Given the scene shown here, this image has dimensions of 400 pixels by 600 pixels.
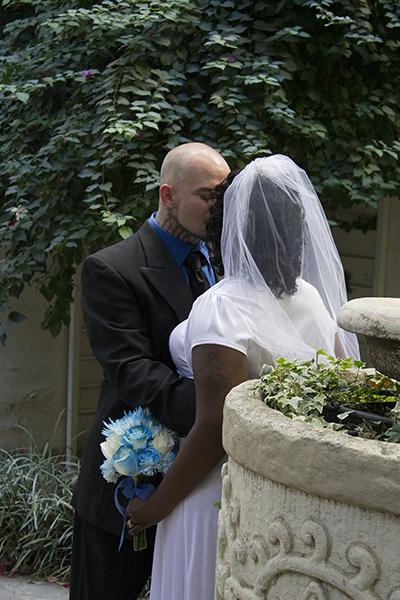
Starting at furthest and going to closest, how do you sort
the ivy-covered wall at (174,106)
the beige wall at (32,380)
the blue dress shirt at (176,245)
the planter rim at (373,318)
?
the beige wall at (32,380) → the ivy-covered wall at (174,106) → the blue dress shirt at (176,245) → the planter rim at (373,318)

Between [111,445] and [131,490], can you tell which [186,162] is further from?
[131,490]

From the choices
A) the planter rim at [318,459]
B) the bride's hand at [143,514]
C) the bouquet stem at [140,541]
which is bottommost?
the bouquet stem at [140,541]

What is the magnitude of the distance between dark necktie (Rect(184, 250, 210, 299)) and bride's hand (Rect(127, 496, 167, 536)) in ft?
2.47

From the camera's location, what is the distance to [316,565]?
199 centimetres

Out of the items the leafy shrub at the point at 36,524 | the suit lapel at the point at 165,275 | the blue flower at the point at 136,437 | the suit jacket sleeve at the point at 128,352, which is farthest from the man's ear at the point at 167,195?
the leafy shrub at the point at 36,524

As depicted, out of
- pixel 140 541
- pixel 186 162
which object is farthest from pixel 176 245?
pixel 140 541

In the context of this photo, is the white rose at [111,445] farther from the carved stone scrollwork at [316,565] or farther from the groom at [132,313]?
the carved stone scrollwork at [316,565]

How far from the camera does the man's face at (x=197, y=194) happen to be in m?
3.26

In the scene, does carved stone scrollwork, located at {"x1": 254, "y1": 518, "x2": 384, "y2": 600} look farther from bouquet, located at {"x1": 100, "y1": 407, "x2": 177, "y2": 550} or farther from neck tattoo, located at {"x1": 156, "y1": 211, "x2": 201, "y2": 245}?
neck tattoo, located at {"x1": 156, "y1": 211, "x2": 201, "y2": 245}

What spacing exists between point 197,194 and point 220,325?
0.69 metres

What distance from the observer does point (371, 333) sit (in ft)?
7.04

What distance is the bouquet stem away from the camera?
3121mm

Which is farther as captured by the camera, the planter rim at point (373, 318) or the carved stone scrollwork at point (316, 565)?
the planter rim at point (373, 318)

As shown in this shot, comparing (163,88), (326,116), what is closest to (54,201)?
(163,88)
